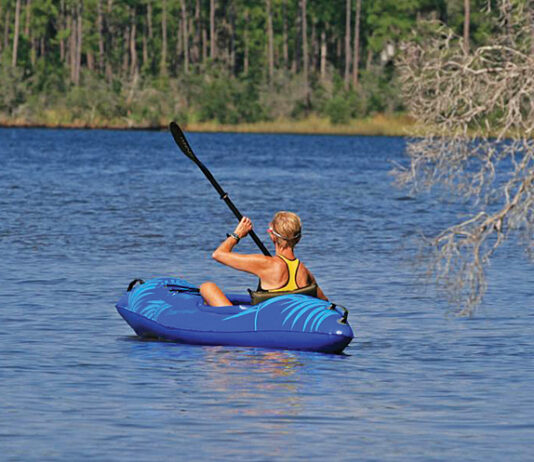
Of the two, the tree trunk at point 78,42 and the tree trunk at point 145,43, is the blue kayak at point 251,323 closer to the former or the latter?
the tree trunk at point 78,42

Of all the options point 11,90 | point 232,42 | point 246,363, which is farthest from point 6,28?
point 246,363

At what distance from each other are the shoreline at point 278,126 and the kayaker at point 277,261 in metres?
68.2

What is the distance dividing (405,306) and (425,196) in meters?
22.3

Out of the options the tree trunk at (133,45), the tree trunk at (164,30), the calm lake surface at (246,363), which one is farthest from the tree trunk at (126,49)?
the calm lake surface at (246,363)

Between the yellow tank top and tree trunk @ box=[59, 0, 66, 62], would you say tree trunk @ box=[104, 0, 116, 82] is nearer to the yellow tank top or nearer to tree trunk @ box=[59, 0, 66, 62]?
tree trunk @ box=[59, 0, 66, 62]

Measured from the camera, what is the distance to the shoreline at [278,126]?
8219 centimetres

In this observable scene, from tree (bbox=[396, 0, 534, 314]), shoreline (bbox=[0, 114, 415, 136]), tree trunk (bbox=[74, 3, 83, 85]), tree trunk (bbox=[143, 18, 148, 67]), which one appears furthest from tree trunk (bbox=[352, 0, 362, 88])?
tree (bbox=[396, 0, 534, 314])

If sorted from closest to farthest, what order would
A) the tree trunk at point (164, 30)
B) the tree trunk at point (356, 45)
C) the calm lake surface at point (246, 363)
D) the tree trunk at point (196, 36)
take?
the calm lake surface at point (246, 363), the tree trunk at point (356, 45), the tree trunk at point (164, 30), the tree trunk at point (196, 36)

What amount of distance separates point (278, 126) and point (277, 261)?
7207 cm

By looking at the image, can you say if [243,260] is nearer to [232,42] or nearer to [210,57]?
[210,57]

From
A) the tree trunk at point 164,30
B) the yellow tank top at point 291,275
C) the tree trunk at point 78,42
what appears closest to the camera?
the yellow tank top at point 291,275

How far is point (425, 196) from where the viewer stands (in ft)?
127

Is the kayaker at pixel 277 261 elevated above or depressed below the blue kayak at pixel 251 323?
above

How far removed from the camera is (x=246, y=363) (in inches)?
484
